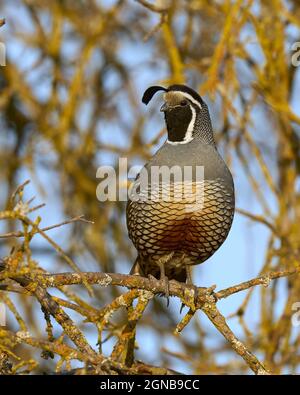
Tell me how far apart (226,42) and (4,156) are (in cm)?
157

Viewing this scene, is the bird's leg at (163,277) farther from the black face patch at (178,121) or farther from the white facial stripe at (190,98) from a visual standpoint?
the white facial stripe at (190,98)

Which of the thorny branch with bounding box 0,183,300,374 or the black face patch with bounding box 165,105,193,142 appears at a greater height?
the black face patch with bounding box 165,105,193,142

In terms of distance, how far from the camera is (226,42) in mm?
4070

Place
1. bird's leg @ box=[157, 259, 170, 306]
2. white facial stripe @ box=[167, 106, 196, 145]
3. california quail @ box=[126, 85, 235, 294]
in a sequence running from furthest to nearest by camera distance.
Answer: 1. white facial stripe @ box=[167, 106, 196, 145]
2. california quail @ box=[126, 85, 235, 294]
3. bird's leg @ box=[157, 259, 170, 306]

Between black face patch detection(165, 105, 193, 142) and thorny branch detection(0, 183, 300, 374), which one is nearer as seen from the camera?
thorny branch detection(0, 183, 300, 374)

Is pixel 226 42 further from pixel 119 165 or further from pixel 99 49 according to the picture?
pixel 99 49

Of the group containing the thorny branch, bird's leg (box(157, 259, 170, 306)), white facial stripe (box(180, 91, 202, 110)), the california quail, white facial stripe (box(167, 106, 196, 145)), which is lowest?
the thorny branch

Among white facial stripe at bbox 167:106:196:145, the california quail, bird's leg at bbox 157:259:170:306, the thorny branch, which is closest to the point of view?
the thorny branch

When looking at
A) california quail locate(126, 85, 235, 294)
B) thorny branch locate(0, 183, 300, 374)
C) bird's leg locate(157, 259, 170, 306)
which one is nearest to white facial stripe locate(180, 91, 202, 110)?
california quail locate(126, 85, 235, 294)

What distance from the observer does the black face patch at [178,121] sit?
3.69 metres

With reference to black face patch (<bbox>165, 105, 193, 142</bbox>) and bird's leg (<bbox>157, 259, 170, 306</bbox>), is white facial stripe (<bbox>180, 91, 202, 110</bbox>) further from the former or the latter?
bird's leg (<bbox>157, 259, 170, 306</bbox>)

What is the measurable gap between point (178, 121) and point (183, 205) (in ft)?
1.64

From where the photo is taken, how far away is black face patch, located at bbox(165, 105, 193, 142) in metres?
3.69

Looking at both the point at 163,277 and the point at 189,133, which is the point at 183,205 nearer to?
the point at 163,277
